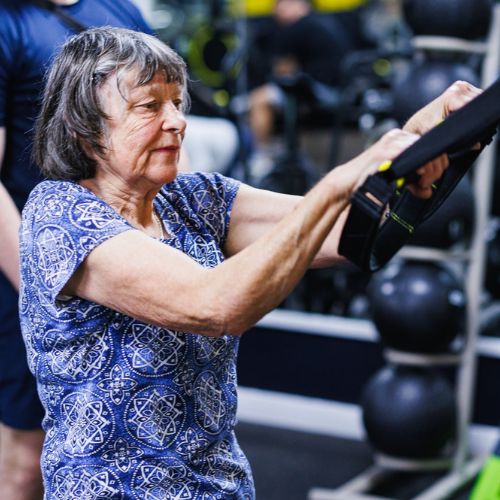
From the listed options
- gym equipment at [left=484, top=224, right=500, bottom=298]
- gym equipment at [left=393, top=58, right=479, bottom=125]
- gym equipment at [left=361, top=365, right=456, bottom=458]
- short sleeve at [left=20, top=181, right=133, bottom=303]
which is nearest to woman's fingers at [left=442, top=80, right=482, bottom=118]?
short sleeve at [left=20, top=181, right=133, bottom=303]

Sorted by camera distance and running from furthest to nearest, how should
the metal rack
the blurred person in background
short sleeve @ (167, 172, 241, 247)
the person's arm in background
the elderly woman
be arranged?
the blurred person in background < the metal rack < the person's arm in background < short sleeve @ (167, 172, 241, 247) < the elderly woman

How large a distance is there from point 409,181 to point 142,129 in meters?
0.39

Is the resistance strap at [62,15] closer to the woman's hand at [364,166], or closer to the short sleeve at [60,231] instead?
the short sleeve at [60,231]

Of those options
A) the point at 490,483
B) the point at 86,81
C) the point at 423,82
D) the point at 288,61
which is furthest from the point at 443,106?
the point at 288,61

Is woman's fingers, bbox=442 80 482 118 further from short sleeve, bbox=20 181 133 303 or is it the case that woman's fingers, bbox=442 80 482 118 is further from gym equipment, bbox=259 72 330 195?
gym equipment, bbox=259 72 330 195

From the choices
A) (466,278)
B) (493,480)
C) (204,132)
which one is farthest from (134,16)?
(204,132)

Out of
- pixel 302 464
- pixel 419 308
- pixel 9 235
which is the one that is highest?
pixel 9 235

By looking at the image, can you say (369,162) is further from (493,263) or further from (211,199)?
(493,263)

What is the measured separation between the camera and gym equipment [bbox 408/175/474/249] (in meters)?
3.03

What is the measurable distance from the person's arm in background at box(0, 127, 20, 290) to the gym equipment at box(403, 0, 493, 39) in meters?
1.67

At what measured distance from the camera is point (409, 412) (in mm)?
3072

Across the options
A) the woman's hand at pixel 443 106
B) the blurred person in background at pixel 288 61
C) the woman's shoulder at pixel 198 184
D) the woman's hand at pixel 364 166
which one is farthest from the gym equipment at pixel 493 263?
the woman's hand at pixel 364 166

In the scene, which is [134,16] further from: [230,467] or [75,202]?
[230,467]

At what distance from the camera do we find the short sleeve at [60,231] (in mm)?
1339
